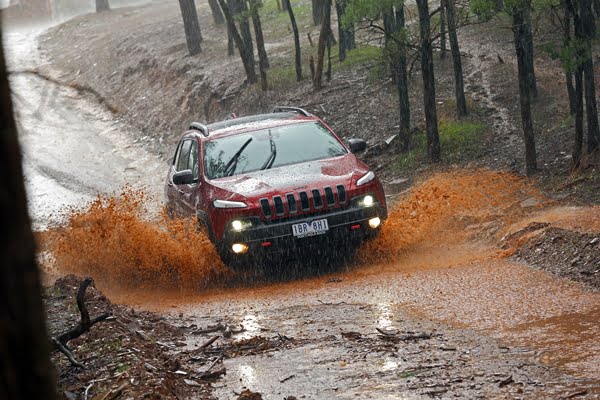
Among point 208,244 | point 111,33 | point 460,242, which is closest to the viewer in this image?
point 208,244

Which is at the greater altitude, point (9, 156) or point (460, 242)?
point (9, 156)

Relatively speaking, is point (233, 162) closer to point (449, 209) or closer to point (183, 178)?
point (183, 178)

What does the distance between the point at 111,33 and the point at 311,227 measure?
35.5 metres

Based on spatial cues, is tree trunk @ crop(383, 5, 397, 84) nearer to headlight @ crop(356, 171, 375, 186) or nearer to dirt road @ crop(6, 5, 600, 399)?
dirt road @ crop(6, 5, 600, 399)

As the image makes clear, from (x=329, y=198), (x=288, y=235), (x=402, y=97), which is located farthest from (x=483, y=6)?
(x=288, y=235)

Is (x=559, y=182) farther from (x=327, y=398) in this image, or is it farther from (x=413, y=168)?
(x=327, y=398)

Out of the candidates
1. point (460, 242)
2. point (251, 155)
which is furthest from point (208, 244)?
point (460, 242)

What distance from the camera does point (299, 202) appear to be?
1027 cm

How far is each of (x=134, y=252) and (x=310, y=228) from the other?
93.0 inches

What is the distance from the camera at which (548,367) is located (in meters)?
5.93

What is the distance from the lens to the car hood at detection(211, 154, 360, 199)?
411 inches

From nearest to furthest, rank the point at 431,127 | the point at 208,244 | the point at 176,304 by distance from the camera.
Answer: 1. the point at 176,304
2. the point at 208,244
3. the point at 431,127

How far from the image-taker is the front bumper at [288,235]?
33.4 ft

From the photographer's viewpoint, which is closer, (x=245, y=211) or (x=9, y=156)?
(x=9, y=156)
